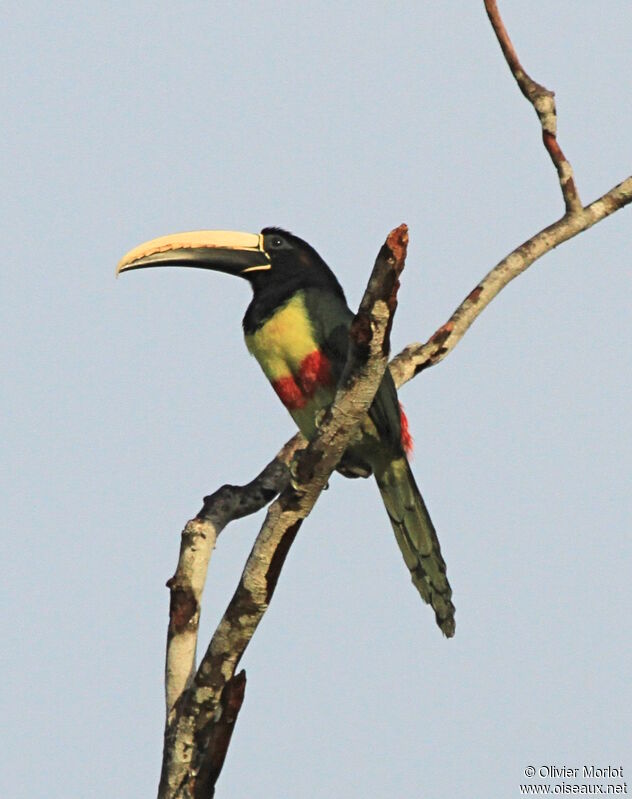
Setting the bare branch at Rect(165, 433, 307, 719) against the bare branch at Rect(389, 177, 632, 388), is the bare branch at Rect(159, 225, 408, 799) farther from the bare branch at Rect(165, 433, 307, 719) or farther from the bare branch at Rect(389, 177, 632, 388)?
the bare branch at Rect(389, 177, 632, 388)

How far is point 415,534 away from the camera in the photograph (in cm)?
743

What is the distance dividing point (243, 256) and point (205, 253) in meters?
0.25

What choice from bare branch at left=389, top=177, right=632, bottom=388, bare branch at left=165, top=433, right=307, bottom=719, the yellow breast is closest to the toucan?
the yellow breast

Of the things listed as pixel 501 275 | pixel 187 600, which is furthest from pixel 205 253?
pixel 187 600

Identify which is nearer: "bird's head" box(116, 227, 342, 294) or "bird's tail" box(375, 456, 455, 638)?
"bird's tail" box(375, 456, 455, 638)

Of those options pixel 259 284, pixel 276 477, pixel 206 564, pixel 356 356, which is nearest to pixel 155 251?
pixel 259 284

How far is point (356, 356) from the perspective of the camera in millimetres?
5086

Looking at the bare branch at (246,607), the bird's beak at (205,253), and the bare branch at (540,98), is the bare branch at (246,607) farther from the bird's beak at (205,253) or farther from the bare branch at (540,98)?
the bare branch at (540,98)

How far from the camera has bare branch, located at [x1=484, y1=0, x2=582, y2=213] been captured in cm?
755

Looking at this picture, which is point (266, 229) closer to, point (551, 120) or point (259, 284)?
point (259, 284)

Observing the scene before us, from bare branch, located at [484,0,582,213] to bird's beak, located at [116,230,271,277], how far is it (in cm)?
196

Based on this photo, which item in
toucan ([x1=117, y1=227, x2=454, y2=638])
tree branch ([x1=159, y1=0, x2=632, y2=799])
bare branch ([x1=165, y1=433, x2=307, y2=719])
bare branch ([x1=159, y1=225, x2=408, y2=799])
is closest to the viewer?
tree branch ([x1=159, y1=0, x2=632, y2=799])

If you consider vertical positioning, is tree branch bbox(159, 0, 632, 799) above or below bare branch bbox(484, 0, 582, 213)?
below

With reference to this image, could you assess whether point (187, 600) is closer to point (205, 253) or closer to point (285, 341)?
point (285, 341)
